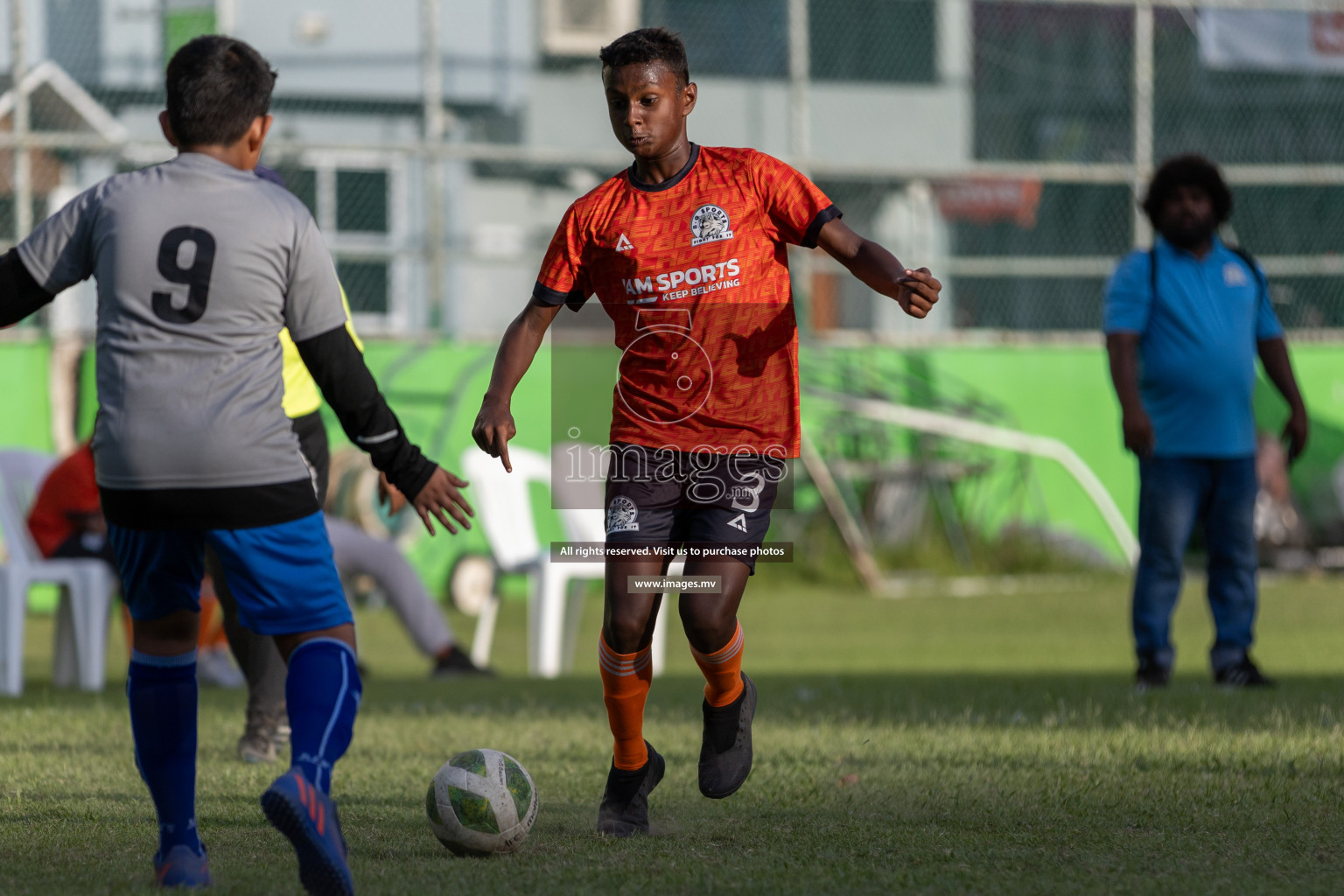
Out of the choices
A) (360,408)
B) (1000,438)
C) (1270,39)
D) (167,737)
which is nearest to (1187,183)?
(360,408)

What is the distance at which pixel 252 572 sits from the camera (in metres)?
3.61

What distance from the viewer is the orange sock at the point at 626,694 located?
4551 millimetres

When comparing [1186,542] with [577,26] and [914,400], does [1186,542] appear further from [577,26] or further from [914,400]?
[577,26]

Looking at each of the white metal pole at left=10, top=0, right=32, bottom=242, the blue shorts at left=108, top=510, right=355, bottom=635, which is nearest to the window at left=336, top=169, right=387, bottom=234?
the white metal pole at left=10, top=0, right=32, bottom=242

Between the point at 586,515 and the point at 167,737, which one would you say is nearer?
the point at 167,737

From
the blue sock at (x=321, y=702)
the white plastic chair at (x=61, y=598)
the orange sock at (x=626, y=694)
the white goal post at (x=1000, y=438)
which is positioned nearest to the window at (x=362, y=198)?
the white goal post at (x=1000, y=438)

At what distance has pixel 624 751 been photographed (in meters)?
4.54

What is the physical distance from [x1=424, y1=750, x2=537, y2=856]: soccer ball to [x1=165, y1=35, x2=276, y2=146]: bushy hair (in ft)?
5.33

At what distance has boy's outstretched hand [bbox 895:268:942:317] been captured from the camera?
167 inches

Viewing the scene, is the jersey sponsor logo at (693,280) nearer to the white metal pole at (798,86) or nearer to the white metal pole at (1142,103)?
the white metal pole at (798,86)

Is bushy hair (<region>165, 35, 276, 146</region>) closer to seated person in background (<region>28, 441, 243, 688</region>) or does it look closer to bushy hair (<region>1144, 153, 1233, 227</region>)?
bushy hair (<region>1144, 153, 1233, 227</region>)

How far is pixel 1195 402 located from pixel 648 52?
160 inches

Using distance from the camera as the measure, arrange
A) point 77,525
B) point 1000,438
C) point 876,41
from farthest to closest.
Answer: point 876,41 < point 1000,438 < point 77,525

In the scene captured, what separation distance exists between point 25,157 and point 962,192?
9102 millimetres
